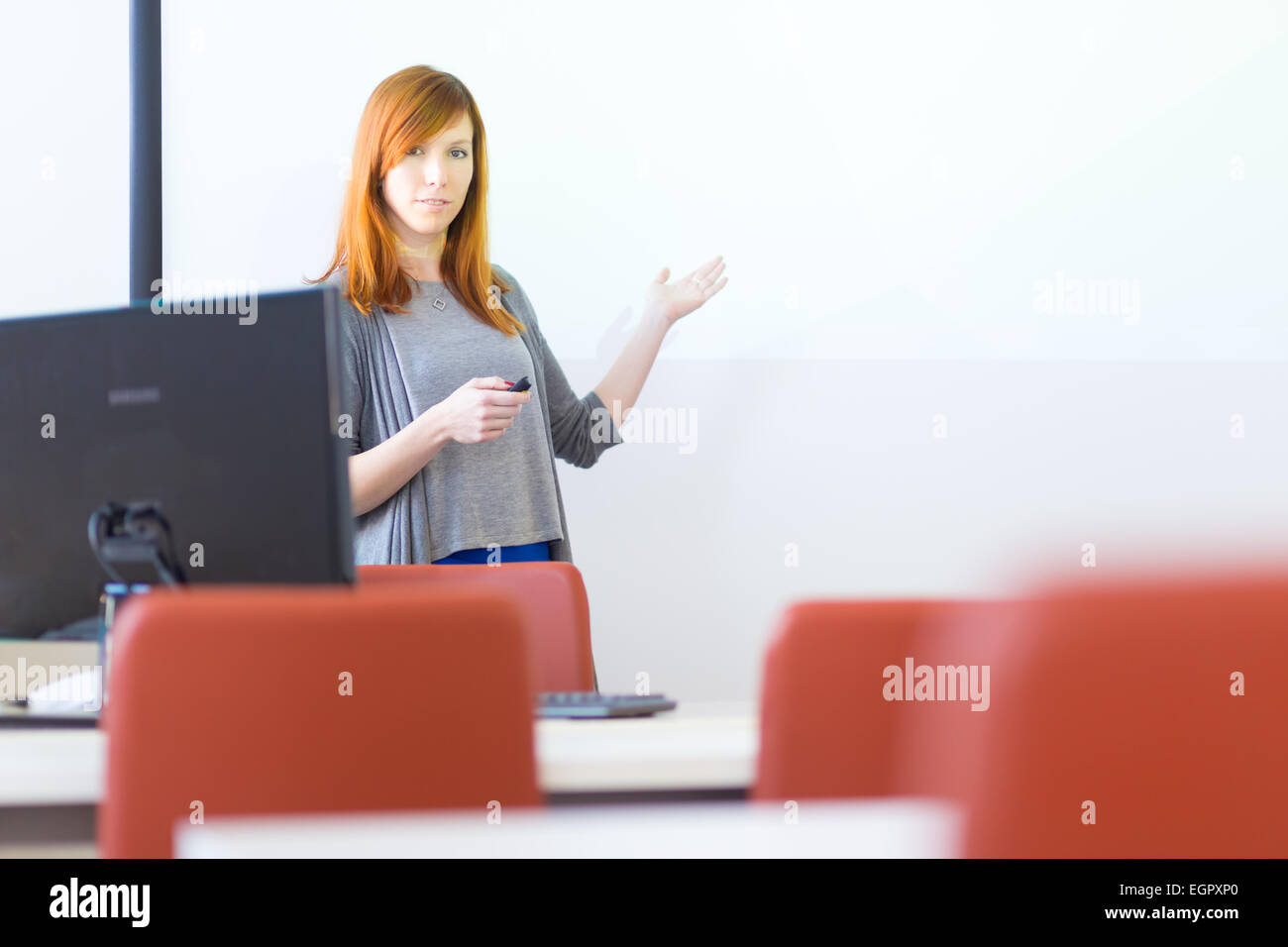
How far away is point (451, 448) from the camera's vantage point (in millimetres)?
2332

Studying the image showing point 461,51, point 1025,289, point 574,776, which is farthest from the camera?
point 1025,289

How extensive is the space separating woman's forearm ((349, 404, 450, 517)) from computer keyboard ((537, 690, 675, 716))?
0.89 m

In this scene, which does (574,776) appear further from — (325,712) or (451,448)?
(451,448)

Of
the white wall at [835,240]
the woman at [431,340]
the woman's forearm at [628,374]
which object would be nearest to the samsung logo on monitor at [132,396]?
the woman at [431,340]

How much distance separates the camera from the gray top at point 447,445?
7.57 feet

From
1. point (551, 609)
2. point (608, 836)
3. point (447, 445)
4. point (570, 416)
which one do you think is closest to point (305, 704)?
point (608, 836)

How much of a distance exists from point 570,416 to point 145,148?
1246mm

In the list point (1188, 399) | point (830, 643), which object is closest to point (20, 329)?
point (830, 643)

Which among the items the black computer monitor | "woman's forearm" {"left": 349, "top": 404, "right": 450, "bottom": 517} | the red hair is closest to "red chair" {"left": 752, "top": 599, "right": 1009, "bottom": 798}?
the black computer monitor

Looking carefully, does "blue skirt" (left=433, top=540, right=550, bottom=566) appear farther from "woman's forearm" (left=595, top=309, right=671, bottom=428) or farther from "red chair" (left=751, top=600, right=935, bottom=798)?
"red chair" (left=751, top=600, right=935, bottom=798)

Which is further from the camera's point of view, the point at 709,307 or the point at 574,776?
the point at 709,307

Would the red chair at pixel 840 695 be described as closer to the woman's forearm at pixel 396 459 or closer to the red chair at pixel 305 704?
the red chair at pixel 305 704

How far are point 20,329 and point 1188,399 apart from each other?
9.56 feet
